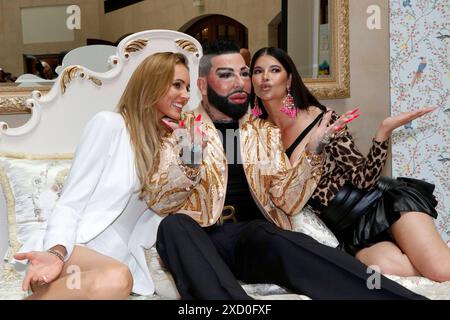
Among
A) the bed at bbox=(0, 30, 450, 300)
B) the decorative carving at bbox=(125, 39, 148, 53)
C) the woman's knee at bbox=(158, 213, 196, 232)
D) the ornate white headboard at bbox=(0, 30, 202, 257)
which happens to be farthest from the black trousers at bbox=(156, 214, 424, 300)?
the decorative carving at bbox=(125, 39, 148, 53)

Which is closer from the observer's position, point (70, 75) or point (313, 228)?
point (313, 228)

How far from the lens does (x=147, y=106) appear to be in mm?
2113

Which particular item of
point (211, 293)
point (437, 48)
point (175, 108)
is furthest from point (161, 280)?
point (437, 48)

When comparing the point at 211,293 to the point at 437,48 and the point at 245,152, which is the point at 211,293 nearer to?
the point at 245,152

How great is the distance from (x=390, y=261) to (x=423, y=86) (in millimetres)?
1186

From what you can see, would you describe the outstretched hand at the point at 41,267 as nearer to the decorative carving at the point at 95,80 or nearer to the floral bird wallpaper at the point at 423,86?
the decorative carving at the point at 95,80

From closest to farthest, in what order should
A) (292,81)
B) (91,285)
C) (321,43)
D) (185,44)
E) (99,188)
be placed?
(91,285) → (99,188) → (292,81) → (185,44) → (321,43)

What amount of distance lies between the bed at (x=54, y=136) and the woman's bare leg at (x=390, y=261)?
17 centimetres

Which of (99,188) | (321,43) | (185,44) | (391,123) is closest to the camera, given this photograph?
(99,188)

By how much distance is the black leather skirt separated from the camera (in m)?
2.16

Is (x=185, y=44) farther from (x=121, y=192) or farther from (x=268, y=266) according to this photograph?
(x=268, y=266)

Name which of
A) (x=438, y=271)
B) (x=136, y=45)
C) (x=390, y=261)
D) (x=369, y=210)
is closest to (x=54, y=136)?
(x=136, y=45)

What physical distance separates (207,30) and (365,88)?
34.1 inches

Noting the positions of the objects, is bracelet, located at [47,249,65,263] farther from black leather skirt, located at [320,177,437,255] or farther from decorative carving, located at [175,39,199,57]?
decorative carving, located at [175,39,199,57]
